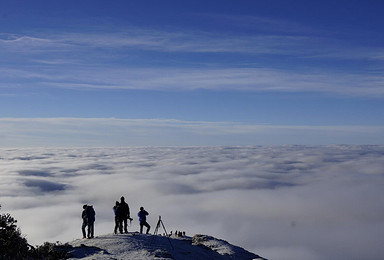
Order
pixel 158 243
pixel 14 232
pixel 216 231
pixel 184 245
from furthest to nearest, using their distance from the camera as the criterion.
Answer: pixel 216 231 → pixel 184 245 → pixel 158 243 → pixel 14 232

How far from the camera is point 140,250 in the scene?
18.5 m

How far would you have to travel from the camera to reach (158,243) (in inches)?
819

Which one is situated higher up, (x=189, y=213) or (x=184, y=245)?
(x=184, y=245)

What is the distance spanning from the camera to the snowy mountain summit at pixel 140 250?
58.1 ft

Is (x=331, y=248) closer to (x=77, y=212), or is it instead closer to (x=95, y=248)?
(x=77, y=212)

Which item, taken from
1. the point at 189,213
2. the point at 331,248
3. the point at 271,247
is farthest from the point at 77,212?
the point at 331,248

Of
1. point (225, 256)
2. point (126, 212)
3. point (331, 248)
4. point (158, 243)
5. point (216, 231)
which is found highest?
point (126, 212)

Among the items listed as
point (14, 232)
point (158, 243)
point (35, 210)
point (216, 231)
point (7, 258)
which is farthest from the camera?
point (35, 210)

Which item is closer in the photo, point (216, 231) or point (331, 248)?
point (216, 231)

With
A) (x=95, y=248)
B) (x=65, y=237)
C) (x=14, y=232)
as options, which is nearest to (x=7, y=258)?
(x=14, y=232)

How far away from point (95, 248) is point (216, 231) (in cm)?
16344

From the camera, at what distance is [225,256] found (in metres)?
23.0

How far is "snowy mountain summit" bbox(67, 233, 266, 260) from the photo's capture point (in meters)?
17.7

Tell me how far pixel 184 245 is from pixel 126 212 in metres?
3.78
